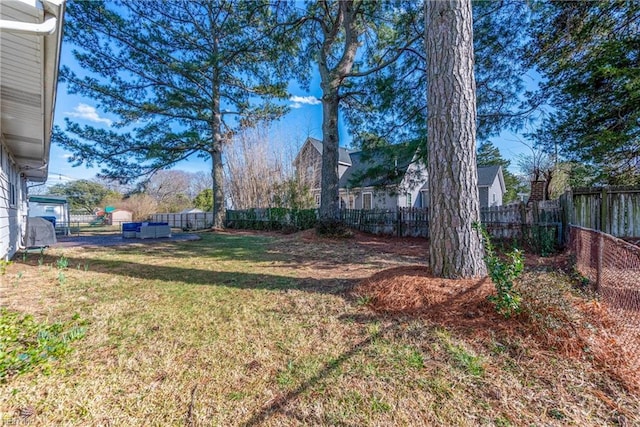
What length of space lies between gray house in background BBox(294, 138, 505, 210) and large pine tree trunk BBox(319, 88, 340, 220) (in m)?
0.65

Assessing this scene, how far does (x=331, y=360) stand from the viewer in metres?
1.96

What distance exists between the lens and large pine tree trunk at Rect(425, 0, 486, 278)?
2883 mm

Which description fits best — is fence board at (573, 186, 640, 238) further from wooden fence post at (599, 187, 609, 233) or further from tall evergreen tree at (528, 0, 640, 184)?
tall evergreen tree at (528, 0, 640, 184)

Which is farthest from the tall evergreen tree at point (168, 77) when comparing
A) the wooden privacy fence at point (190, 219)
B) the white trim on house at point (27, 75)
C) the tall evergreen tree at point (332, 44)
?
the white trim on house at point (27, 75)

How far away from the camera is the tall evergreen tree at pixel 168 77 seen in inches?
401

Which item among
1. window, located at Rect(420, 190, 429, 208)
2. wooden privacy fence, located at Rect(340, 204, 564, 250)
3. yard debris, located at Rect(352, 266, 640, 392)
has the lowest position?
yard debris, located at Rect(352, 266, 640, 392)

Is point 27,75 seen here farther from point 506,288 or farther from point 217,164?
point 217,164

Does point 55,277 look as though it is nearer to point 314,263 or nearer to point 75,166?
point 314,263

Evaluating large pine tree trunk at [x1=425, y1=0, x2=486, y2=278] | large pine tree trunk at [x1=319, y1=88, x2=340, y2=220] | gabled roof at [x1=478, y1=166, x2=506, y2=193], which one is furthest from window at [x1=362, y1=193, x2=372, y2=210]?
large pine tree trunk at [x1=425, y1=0, x2=486, y2=278]

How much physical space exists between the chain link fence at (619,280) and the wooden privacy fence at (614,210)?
3030 millimetres

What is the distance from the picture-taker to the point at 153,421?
1.45 m

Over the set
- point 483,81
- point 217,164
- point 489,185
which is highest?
point 483,81

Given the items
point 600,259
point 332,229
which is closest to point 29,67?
point 600,259

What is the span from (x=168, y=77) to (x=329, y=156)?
9.24 metres
